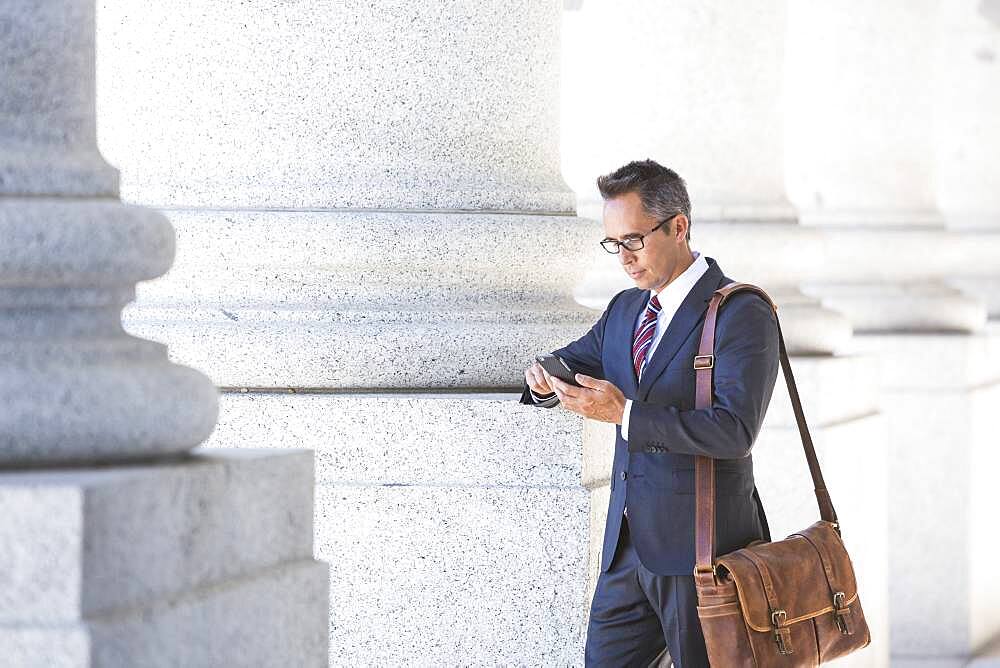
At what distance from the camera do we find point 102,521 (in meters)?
4.42

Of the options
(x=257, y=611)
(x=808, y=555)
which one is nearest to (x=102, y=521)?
(x=257, y=611)

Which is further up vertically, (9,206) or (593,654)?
(9,206)

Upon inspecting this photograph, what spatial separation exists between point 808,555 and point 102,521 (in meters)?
3.70

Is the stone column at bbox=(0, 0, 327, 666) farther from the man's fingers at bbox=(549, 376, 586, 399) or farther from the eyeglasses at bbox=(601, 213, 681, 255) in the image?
the eyeglasses at bbox=(601, 213, 681, 255)

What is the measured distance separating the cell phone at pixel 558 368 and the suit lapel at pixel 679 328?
1.03 feet

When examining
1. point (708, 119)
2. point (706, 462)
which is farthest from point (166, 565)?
point (708, 119)

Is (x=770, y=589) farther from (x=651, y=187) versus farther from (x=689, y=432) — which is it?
(x=651, y=187)

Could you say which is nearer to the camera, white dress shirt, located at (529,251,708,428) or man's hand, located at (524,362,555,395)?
white dress shirt, located at (529,251,708,428)

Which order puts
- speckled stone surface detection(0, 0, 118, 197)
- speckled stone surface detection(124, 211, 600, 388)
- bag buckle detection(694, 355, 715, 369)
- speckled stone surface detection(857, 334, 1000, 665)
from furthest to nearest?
speckled stone surface detection(857, 334, 1000, 665) < speckled stone surface detection(124, 211, 600, 388) < bag buckle detection(694, 355, 715, 369) < speckled stone surface detection(0, 0, 118, 197)

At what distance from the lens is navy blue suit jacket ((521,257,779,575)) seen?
6902mm

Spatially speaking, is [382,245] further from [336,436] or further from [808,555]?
[808,555]

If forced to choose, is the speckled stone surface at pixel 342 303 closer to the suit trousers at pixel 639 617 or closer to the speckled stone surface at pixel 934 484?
the suit trousers at pixel 639 617

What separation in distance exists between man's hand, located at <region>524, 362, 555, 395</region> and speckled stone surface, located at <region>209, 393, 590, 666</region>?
18.2 inches

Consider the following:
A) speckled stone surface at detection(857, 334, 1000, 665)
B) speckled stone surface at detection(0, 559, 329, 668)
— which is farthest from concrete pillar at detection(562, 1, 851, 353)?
speckled stone surface at detection(0, 559, 329, 668)
